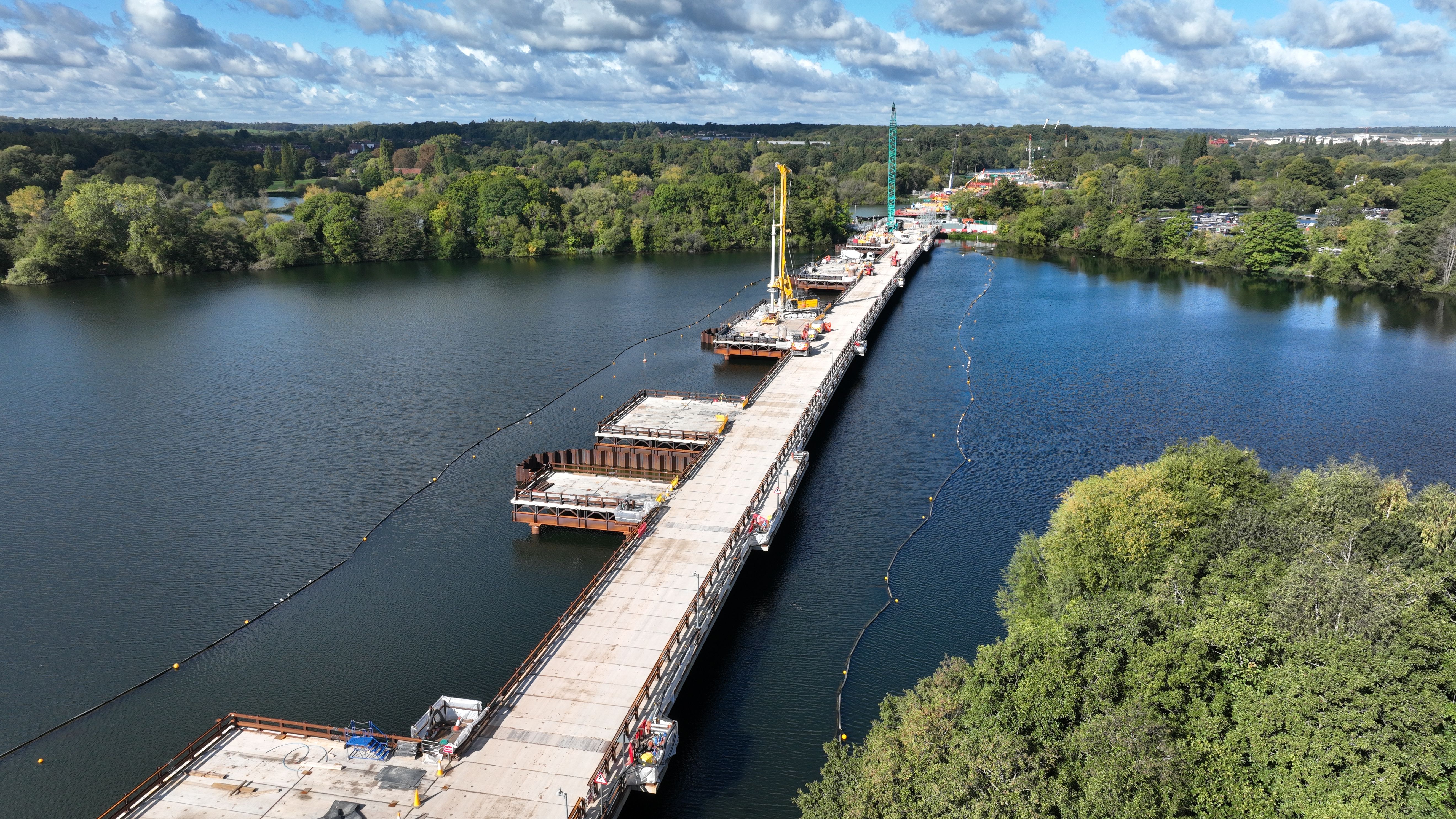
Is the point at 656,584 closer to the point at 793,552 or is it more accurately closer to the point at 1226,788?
the point at 793,552

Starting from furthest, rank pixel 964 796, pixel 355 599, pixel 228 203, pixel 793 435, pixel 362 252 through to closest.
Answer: pixel 228 203 < pixel 362 252 < pixel 793 435 < pixel 355 599 < pixel 964 796

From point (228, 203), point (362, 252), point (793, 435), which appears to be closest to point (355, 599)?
point (793, 435)

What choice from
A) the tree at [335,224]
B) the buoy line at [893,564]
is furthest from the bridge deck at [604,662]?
the tree at [335,224]

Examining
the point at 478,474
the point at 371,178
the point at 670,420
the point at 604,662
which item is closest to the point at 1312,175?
the point at 670,420

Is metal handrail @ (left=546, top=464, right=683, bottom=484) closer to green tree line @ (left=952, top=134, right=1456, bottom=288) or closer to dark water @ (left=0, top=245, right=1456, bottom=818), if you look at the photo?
dark water @ (left=0, top=245, right=1456, bottom=818)

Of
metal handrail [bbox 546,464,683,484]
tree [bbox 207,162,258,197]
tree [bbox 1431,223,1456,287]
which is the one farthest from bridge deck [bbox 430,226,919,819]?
tree [bbox 207,162,258,197]

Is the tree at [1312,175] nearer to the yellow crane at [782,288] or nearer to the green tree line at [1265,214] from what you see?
the green tree line at [1265,214]
